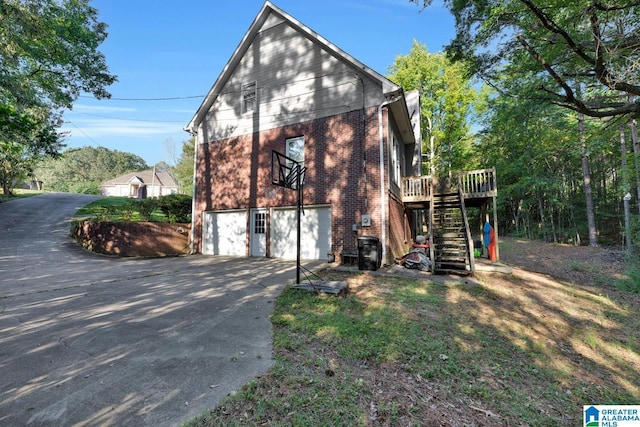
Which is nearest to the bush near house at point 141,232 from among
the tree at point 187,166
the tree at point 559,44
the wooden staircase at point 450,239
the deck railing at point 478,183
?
the wooden staircase at point 450,239

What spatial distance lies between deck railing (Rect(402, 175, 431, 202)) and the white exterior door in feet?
19.6

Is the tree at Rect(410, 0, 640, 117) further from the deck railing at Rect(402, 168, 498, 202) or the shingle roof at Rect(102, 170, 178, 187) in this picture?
the shingle roof at Rect(102, 170, 178, 187)

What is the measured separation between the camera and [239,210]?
38.9 feet

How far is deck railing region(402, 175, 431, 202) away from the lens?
998 cm

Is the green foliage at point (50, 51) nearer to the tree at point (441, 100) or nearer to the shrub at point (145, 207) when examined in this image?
the shrub at point (145, 207)

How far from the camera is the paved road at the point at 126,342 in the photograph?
7.25ft

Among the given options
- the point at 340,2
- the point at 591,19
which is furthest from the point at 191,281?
the point at 340,2

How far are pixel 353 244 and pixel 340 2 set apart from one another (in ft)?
30.5

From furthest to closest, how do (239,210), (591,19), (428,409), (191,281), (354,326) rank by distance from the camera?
(239,210)
(191,281)
(591,19)
(354,326)
(428,409)

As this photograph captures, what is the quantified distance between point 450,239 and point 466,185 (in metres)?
2.64

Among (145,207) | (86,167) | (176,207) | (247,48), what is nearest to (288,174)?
(247,48)

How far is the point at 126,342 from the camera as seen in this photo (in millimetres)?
3365

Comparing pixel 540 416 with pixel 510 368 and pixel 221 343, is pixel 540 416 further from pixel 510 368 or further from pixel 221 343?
pixel 221 343

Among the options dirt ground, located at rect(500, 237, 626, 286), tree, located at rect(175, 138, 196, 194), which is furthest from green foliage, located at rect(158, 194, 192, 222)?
tree, located at rect(175, 138, 196, 194)
